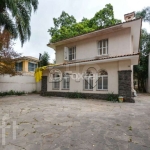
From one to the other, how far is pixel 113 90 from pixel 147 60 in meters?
12.9

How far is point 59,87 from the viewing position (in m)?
12.2

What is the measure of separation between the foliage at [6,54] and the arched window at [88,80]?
6.39 meters

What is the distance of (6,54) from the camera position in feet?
32.3

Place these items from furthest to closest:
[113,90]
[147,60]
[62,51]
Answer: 1. [147,60]
2. [62,51]
3. [113,90]

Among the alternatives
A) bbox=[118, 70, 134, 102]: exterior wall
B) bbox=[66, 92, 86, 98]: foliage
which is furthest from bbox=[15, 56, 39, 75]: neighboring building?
bbox=[118, 70, 134, 102]: exterior wall

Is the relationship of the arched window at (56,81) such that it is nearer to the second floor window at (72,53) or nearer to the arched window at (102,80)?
the second floor window at (72,53)

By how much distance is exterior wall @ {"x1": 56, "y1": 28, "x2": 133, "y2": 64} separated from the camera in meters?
Result: 9.64

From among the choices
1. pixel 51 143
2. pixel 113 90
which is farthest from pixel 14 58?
pixel 51 143

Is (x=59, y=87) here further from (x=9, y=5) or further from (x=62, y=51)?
(x=9, y=5)

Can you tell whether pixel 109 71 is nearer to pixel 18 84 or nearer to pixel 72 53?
pixel 72 53

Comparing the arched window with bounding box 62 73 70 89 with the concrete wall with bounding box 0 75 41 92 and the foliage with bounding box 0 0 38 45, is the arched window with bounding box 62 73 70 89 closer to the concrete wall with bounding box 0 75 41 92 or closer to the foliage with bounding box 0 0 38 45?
the concrete wall with bounding box 0 75 41 92

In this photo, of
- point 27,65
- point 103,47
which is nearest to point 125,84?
point 103,47

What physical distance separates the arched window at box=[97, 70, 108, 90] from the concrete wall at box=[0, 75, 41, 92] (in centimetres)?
948

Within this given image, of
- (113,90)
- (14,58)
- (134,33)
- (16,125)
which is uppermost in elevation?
(134,33)
